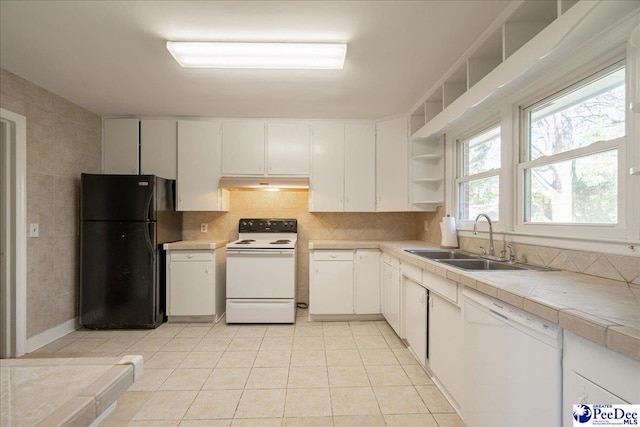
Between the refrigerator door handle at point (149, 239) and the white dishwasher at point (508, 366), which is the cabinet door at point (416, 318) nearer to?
the white dishwasher at point (508, 366)

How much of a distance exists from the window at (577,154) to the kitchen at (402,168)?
0.22 feet

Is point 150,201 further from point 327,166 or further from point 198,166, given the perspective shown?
point 327,166

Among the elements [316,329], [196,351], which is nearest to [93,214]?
[196,351]

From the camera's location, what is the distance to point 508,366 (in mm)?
1185

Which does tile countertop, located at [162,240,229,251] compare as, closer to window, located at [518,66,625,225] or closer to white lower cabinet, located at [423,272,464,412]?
white lower cabinet, located at [423,272,464,412]

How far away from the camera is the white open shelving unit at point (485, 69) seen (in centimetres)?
136

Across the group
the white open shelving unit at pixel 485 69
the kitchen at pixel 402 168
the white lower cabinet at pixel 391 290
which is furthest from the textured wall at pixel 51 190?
the white open shelving unit at pixel 485 69

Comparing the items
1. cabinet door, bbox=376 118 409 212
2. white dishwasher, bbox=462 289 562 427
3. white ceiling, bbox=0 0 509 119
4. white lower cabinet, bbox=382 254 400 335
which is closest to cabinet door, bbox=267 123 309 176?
white ceiling, bbox=0 0 509 119

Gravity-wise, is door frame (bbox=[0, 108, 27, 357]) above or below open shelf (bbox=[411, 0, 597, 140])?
below

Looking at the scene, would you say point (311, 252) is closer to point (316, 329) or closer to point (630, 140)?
point (316, 329)

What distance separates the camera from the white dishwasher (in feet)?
3.23

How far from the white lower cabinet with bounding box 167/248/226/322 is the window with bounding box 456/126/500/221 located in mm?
2686

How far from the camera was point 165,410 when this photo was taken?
1.82m

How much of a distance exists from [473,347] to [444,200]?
1897 millimetres
